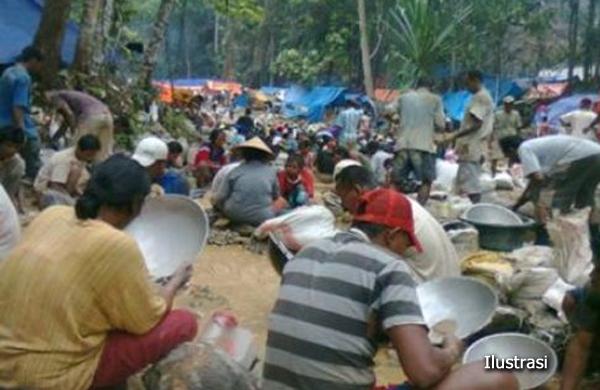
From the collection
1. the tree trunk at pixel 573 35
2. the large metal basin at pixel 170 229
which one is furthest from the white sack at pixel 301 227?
the tree trunk at pixel 573 35

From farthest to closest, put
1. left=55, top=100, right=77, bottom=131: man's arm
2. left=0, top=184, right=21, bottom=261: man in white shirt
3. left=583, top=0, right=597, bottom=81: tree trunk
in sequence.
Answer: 1. left=583, top=0, right=597, bottom=81: tree trunk
2. left=55, top=100, right=77, bottom=131: man's arm
3. left=0, top=184, right=21, bottom=261: man in white shirt

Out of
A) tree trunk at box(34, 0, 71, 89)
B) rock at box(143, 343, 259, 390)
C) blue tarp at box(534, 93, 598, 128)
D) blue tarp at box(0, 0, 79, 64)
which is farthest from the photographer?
blue tarp at box(534, 93, 598, 128)

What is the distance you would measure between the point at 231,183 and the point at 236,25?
30.6 meters

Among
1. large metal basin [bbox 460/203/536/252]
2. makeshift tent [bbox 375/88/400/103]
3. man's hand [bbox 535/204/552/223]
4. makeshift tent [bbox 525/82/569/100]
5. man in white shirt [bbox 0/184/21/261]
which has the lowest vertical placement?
makeshift tent [bbox 375/88/400/103]

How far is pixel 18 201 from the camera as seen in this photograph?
614 cm

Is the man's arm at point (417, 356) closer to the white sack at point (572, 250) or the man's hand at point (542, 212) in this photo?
the white sack at point (572, 250)

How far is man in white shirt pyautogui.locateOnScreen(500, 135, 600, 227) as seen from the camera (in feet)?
20.4

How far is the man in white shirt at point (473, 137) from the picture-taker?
7.75m

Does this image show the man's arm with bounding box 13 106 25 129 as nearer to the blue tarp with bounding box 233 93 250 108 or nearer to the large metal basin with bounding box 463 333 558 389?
the large metal basin with bounding box 463 333 558 389

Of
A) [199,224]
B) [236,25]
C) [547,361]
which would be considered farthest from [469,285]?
[236,25]

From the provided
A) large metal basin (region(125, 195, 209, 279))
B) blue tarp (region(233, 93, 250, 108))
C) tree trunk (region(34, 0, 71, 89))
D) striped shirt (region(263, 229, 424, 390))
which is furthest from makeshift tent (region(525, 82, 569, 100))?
striped shirt (region(263, 229, 424, 390))

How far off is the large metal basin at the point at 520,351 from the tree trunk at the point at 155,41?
9273mm

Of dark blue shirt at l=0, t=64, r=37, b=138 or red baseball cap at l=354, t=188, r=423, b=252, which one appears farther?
dark blue shirt at l=0, t=64, r=37, b=138

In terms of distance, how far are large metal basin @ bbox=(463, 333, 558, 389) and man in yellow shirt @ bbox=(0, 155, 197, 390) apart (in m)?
1.65
